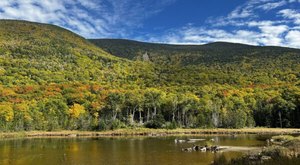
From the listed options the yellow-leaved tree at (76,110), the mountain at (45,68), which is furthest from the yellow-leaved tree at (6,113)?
the mountain at (45,68)

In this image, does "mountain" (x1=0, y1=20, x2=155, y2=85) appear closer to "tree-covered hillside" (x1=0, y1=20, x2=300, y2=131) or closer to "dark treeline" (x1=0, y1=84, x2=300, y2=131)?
"tree-covered hillside" (x1=0, y1=20, x2=300, y2=131)

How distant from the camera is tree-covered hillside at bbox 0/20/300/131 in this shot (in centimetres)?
10388

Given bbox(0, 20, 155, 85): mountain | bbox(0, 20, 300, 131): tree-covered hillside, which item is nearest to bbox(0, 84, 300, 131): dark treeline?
bbox(0, 20, 300, 131): tree-covered hillside

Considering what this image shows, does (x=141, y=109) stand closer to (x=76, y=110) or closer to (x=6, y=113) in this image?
(x=76, y=110)

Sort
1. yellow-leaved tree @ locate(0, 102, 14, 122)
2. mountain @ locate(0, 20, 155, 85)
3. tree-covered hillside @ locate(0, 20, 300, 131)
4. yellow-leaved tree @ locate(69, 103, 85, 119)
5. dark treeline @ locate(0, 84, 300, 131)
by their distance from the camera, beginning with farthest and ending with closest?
mountain @ locate(0, 20, 155, 85) < yellow-leaved tree @ locate(69, 103, 85, 119) < yellow-leaved tree @ locate(0, 102, 14, 122) < tree-covered hillside @ locate(0, 20, 300, 131) < dark treeline @ locate(0, 84, 300, 131)

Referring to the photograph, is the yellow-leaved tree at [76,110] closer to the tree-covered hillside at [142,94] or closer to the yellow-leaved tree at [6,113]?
the tree-covered hillside at [142,94]

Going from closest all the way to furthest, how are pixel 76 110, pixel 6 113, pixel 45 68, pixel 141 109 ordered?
pixel 6 113, pixel 141 109, pixel 76 110, pixel 45 68

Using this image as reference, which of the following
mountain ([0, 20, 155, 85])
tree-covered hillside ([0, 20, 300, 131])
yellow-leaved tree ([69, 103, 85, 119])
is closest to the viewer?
tree-covered hillside ([0, 20, 300, 131])

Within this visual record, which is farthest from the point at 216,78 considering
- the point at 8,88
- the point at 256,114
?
the point at 8,88

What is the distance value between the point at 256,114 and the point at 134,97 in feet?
124

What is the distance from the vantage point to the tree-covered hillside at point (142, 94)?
10388 centimetres

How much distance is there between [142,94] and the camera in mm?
123875

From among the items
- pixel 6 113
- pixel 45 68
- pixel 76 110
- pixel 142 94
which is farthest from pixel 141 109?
pixel 45 68

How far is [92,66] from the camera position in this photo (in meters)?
195
